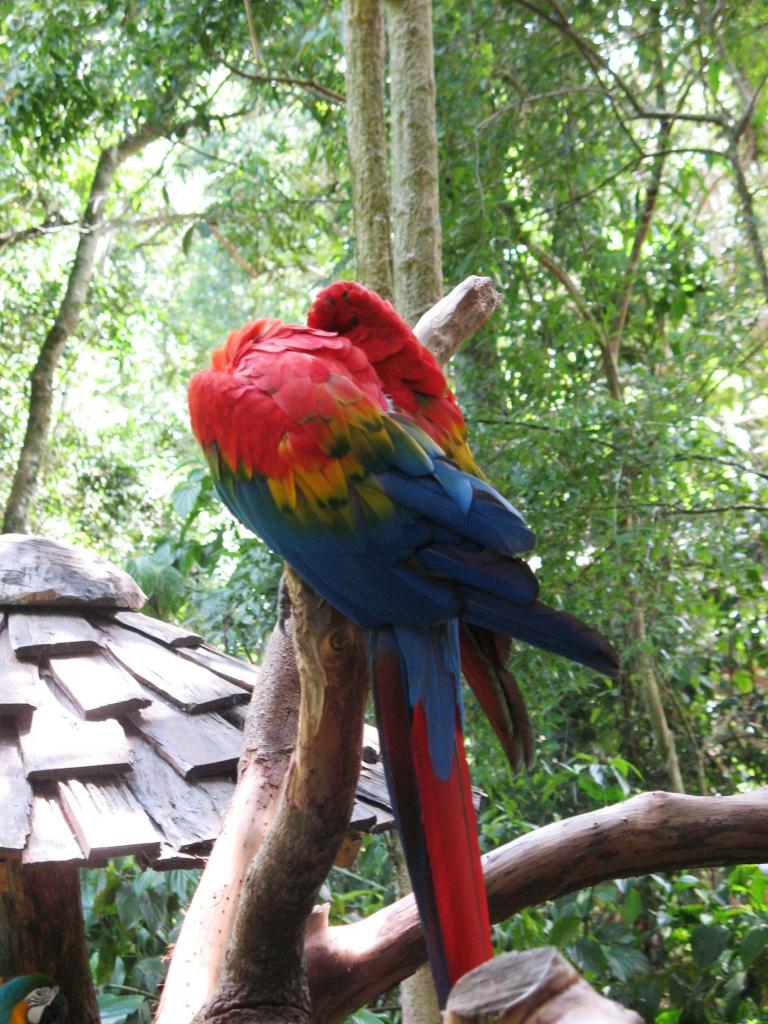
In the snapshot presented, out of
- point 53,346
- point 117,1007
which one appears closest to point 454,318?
point 117,1007

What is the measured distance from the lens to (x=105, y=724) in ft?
4.05

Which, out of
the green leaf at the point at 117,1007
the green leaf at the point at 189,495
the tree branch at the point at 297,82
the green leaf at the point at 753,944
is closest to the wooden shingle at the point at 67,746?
the green leaf at the point at 117,1007

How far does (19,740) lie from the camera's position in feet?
3.90

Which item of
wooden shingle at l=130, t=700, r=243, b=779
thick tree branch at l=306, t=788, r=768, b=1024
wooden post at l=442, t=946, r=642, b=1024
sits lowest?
thick tree branch at l=306, t=788, r=768, b=1024

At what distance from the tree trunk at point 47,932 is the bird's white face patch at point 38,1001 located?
0.28ft

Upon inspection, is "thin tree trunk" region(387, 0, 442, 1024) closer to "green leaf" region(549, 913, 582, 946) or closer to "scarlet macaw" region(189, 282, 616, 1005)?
"green leaf" region(549, 913, 582, 946)

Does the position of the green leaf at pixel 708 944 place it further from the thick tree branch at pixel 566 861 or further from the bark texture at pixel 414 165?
the bark texture at pixel 414 165

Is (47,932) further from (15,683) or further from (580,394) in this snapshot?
(580,394)

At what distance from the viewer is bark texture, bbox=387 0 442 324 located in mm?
1925

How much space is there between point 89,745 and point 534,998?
852 millimetres

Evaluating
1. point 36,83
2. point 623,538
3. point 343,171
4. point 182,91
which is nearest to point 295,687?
point 623,538

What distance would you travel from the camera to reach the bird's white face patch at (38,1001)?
4.45 ft

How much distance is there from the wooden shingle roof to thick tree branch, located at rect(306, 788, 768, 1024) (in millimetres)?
135

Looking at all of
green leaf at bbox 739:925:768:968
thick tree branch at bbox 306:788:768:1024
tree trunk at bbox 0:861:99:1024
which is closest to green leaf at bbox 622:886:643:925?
green leaf at bbox 739:925:768:968
